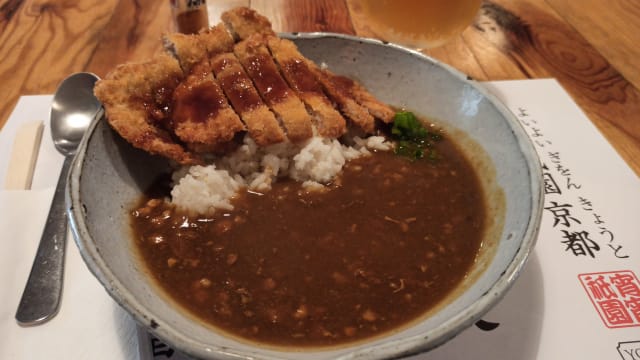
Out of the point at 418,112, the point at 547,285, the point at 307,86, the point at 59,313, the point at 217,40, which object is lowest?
the point at 59,313

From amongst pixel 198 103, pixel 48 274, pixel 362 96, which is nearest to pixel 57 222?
pixel 48 274

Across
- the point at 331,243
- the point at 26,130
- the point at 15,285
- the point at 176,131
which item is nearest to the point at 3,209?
the point at 15,285

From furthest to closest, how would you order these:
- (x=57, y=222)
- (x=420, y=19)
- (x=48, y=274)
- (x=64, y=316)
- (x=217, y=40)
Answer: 1. (x=420, y=19)
2. (x=217, y=40)
3. (x=57, y=222)
4. (x=48, y=274)
5. (x=64, y=316)

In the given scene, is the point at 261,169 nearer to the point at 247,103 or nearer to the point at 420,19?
the point at 247,103

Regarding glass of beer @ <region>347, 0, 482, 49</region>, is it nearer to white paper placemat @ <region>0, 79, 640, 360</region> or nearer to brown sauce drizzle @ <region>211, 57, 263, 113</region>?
white paper placemat @ <region>0, 79, 640, 360</region>

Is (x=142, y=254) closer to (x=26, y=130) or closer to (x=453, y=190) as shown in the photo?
(x=26, y=130)

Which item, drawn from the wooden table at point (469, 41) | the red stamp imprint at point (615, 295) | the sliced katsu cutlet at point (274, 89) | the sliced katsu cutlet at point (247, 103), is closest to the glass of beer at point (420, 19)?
the wooden table at point (469, 41)
